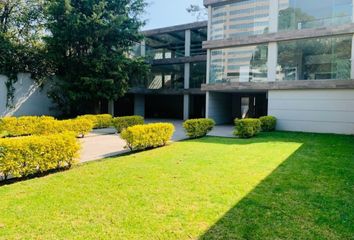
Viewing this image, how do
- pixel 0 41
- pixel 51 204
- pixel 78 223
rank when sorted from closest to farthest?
1. pixel 78 223
2. pixel 51 204
3. pixel 0 41

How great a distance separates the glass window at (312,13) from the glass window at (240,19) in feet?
3.45

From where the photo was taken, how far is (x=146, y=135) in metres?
9.45

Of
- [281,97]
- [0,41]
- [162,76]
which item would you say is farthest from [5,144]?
[162,76]

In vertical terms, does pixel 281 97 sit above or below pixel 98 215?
above

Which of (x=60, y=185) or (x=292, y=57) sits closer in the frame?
(x=60, y=185)

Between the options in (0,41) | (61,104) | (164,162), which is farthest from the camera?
(61,104)

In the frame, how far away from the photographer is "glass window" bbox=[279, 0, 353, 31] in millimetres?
14172

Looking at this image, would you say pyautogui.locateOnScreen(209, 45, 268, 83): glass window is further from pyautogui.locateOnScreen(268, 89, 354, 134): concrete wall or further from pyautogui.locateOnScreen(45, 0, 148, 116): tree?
pyautogui.locateOnScreen(45, 0, 148, 116): tree

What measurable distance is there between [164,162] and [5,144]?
371 cm

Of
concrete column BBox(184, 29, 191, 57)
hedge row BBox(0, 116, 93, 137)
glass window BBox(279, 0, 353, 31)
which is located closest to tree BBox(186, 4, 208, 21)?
concrete column BBox(184, 29, 191, 57)

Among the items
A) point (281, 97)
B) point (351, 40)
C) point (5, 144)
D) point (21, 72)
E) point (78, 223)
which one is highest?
point (351, 40)

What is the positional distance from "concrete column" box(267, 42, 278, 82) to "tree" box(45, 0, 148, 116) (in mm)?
8780

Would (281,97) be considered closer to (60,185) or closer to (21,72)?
(60,185)

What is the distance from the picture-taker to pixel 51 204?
450 cm
